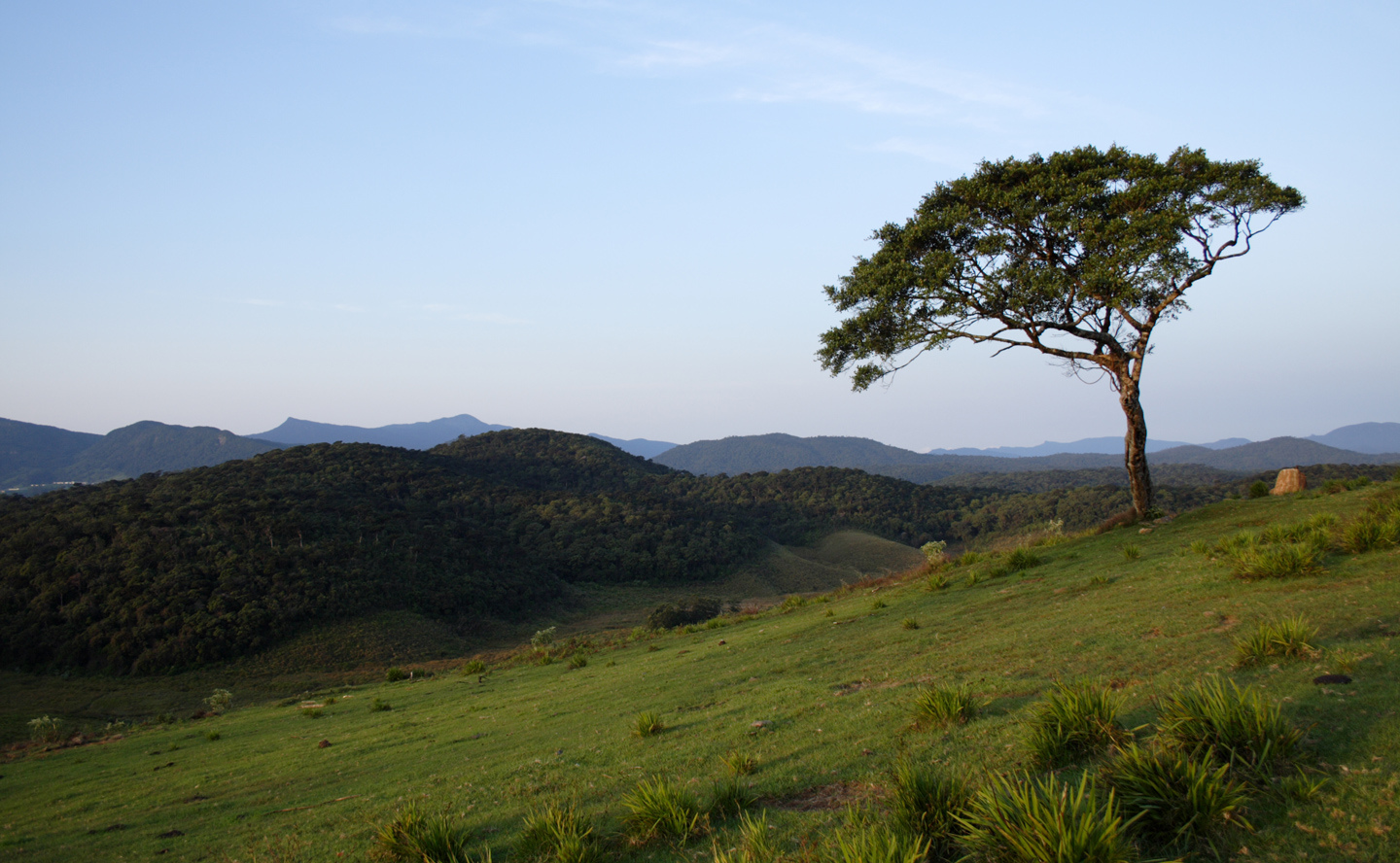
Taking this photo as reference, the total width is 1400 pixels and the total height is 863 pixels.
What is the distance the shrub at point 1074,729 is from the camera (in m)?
5.11

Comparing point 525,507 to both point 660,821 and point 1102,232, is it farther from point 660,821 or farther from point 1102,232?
point 660,821

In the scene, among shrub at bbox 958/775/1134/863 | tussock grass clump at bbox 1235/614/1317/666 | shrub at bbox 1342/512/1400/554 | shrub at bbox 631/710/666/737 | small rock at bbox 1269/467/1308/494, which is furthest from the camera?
small rock at bbox 1269/467/1308/494

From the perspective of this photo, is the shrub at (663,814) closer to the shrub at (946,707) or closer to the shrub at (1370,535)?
the shrub at (946,707)

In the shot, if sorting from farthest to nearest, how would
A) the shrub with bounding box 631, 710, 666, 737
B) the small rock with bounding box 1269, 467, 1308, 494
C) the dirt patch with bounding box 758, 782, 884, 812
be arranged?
1. the small rock with bounding box 1269, 467, 1308, 494
2. the shrub with bounding box 631, 710, 666, 737
3. the dirt patch with bounding box 758, 782, 884, 812

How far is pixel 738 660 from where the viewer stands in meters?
14.4

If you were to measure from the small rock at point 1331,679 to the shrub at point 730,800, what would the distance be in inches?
A: 191

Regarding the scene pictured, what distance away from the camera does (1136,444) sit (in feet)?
66.1

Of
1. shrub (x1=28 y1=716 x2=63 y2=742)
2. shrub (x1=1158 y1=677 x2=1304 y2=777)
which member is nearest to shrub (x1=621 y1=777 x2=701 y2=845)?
shrub (x1=1158 y1=677 x2=1304 y2=777)

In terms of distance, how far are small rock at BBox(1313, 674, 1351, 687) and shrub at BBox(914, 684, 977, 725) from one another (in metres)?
2.77

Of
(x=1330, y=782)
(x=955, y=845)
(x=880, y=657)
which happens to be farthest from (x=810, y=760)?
(x=880, y=657)

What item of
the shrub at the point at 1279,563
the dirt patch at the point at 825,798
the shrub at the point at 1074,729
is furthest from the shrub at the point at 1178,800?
the shrub at the point at 1279,563

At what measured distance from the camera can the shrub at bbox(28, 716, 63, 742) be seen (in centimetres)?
2164

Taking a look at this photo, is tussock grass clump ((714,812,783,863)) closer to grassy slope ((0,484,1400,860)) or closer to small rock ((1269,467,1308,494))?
grassy slope ((0,484,1400,860))

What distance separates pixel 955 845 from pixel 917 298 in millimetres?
19879
